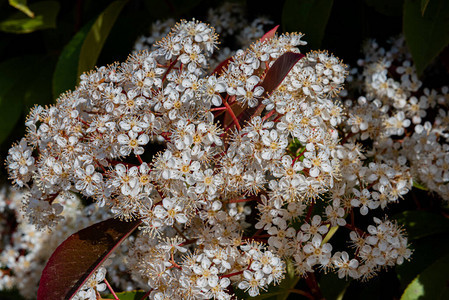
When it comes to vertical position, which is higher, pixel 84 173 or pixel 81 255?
pixel 84 173

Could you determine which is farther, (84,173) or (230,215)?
(230,215)

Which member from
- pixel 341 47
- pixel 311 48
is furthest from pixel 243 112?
pixel 341 47

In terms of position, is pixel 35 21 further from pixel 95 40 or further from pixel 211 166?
pixel 211 166

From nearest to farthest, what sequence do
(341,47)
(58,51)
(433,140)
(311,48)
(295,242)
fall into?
(295,242) < (433,140) < (311,48) < (341,47) < (58,51)

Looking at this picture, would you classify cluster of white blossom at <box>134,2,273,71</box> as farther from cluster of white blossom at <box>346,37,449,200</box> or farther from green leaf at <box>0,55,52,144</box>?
green leaf at <box>0,55,52,144</box>

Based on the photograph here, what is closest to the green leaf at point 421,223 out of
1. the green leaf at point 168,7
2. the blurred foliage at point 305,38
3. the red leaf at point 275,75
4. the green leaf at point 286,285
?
the blurred foliage at point 305,38

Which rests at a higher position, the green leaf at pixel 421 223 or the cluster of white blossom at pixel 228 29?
the cluster of white blossom at pixel 228 29

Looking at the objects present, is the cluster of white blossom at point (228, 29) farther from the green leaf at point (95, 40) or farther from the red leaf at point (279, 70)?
the red leaf at point (279, 70)

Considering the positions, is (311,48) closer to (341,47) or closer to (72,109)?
(341,47)
